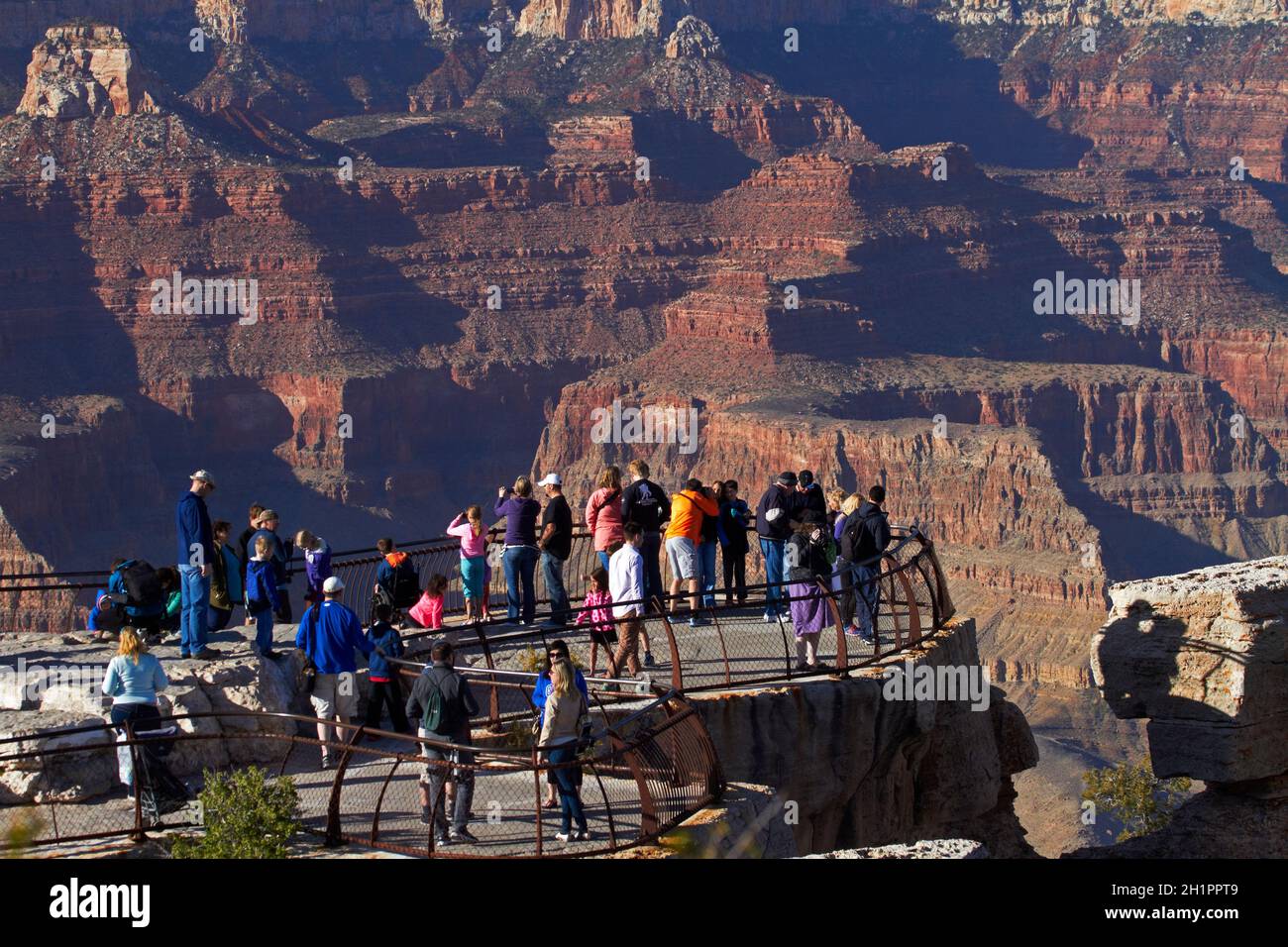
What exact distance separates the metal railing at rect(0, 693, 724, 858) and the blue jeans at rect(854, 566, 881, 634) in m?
3.83

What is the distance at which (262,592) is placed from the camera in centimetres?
2722

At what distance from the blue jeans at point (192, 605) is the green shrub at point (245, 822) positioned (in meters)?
5.81

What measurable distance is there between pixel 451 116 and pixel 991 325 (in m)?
32.1

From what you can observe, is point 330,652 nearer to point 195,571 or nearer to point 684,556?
point 195,571

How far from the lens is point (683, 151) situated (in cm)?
14712

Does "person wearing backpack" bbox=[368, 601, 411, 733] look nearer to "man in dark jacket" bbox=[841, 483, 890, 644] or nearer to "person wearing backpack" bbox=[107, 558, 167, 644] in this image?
"person wearing backpack" bbox=[107, 558, 167, 644]

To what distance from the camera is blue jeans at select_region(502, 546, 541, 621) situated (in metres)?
29.9

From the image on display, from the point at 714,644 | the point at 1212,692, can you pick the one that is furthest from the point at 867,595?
the point at 1212,692

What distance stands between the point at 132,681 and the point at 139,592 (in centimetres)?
367
